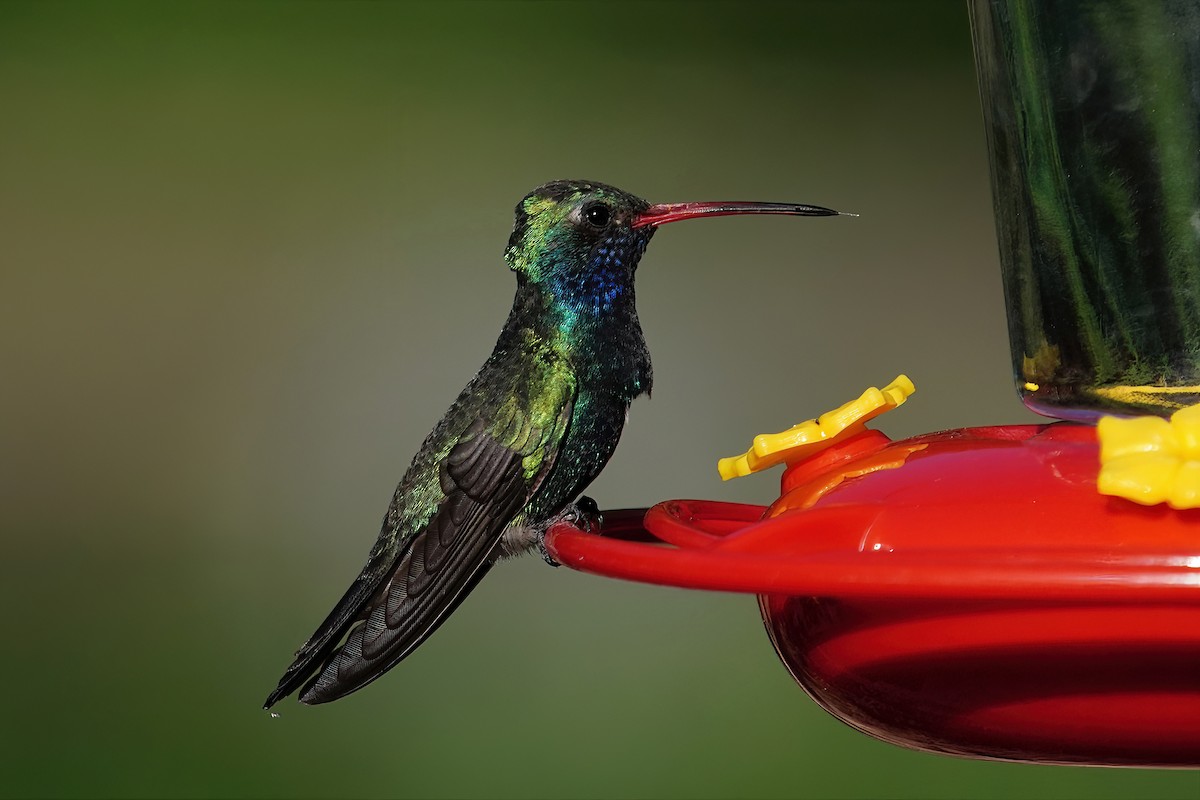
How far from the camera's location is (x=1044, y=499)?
1428 mm

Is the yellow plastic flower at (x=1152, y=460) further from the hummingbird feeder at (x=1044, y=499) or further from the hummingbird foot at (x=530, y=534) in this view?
the hummingbird foot at (x=530, y=534)

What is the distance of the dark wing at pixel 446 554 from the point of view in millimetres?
2779

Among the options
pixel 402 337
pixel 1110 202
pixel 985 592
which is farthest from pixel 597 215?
pixel 402 337

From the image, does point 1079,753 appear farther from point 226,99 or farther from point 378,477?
point 226,99

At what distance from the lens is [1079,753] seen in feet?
5.17

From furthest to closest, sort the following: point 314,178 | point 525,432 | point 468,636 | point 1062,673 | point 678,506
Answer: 1. point 314,178
2. point 468,636
3. point 525,432
4. point 678,506
5. point 1062,673

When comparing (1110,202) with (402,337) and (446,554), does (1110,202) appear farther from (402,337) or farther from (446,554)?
(402,337)

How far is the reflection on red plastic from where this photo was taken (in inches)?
51.2

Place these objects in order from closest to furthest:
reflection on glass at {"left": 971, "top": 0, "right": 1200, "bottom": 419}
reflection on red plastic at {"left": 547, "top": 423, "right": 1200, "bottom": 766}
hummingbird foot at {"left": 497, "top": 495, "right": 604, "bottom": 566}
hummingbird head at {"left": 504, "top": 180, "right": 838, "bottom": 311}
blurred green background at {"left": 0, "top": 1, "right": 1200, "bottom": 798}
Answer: reflection on red plastic at {"left": 547, "top": 423, "right": 1200, "bottom": 766}, reflection on glass at {"left": 971, "top": 0, "right": 1200, "bottom": 419}, hummingbird foot at {"left": 497, "top": 495, "right": 604, "bottom": 566}, hummingbird head at {"left": 504, "top": 180, "right": 838, "bottom": 311}, blurred green background at {"left": 0, "top": 1, "right": 1200, "bottom": 798}

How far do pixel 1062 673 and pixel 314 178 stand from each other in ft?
19.6

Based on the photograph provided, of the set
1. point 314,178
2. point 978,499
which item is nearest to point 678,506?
point 978,499

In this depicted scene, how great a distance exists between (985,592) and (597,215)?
78.4 inches

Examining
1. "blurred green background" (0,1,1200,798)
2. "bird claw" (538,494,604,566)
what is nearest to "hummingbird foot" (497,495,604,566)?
"bird claw" (538,494,604,566)

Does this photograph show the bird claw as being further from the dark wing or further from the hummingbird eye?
the hummingbird eye
